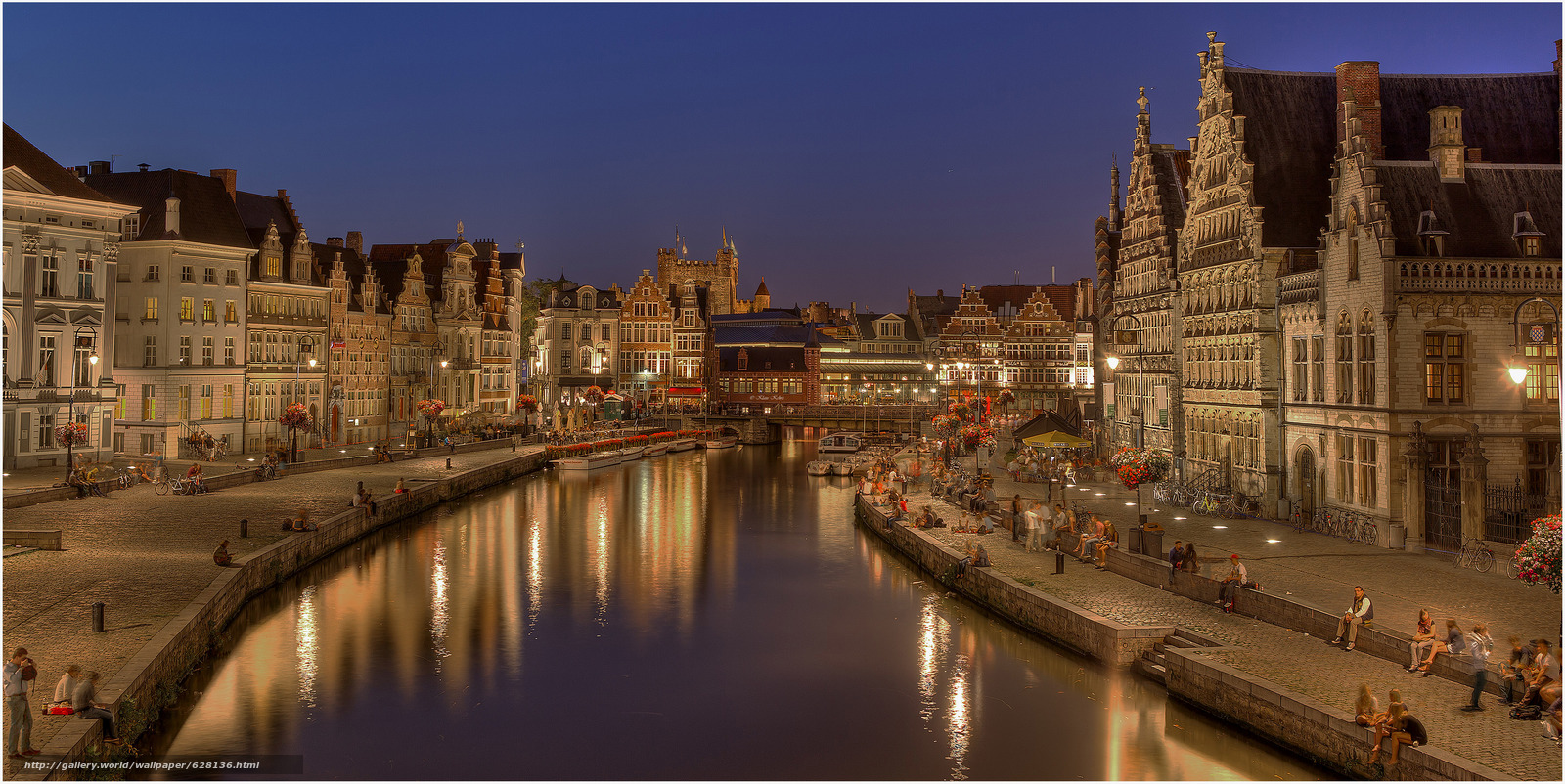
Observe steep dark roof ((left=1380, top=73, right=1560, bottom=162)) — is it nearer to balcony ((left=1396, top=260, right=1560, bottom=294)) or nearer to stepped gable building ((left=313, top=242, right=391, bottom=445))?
balcony ((left=1396, top=260, right=1560, bottom=294))

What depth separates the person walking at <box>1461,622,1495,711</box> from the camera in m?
17.0

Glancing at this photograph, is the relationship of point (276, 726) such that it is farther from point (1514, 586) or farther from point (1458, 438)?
point (1458, 438)

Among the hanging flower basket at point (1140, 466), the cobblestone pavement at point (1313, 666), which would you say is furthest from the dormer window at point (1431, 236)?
the cobblestone pavement at point (1313, 666)

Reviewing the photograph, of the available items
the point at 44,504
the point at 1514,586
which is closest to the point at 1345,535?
the point at 1514,586

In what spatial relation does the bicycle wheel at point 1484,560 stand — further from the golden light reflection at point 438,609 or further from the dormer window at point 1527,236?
the golden light reflection at point 438,609

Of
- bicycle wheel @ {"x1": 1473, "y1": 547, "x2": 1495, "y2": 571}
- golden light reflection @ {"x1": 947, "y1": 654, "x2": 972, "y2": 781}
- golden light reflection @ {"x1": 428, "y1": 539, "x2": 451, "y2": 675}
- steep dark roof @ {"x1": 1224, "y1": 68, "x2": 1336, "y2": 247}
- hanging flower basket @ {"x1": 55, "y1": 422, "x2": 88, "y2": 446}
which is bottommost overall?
golden light reflection @ {"x1": 947, "y1": 654, "x2": 972, "y2": 781}

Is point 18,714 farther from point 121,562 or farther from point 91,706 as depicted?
point 121,562

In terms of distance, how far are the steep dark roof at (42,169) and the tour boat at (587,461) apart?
29.6 m

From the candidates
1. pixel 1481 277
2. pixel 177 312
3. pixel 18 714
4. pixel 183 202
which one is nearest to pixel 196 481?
pixel 177 312

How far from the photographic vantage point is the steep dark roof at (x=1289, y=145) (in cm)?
3650

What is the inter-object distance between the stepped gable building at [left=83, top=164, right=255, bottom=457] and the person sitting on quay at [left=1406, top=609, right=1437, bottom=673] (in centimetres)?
5272

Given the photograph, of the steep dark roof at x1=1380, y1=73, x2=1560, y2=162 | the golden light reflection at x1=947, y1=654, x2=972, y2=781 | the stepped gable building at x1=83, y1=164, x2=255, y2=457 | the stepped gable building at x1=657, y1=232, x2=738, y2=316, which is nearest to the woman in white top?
the golden light reflection at x1=947, y1=654, x2=972, y2=781

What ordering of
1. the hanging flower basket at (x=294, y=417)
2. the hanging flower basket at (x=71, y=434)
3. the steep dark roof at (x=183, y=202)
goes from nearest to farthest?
the hanging flower basket at (x=71, y=434) → the hanging flower basket at (x=294, y=417) → the steep dark roof at (x=183, y=202)

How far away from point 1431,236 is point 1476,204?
2.58m
